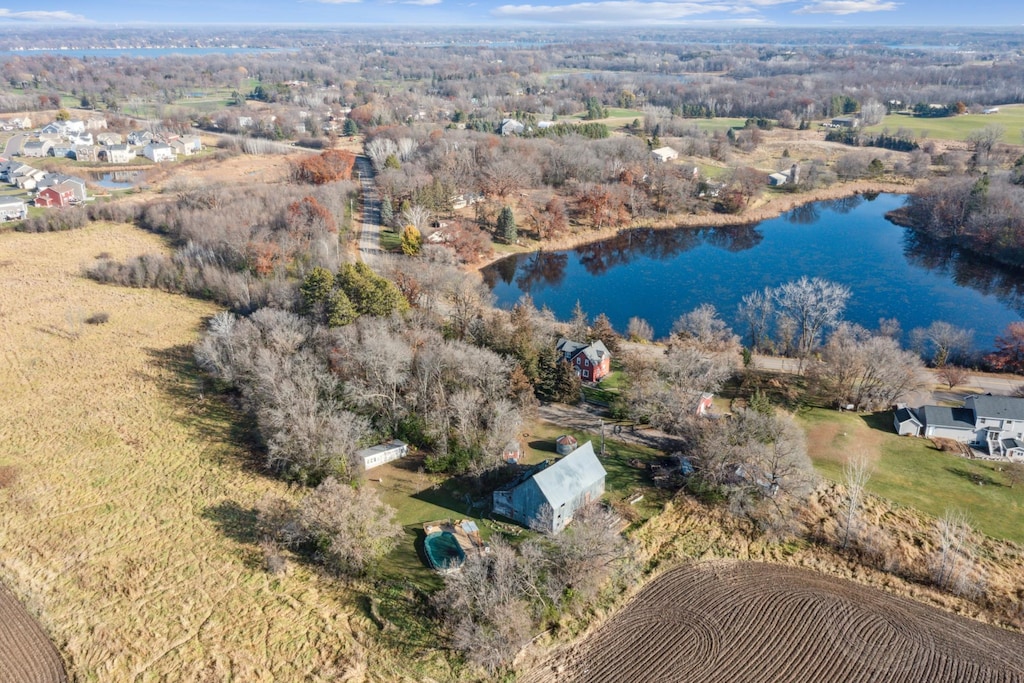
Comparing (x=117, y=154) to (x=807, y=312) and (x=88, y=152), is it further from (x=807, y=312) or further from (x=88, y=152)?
(x=807, y=312)

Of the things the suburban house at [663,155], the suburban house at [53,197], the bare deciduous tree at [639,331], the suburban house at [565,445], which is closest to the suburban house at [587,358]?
the bare deciduous tree at [639,331]

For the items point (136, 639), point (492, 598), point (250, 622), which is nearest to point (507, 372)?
point (492, 598)

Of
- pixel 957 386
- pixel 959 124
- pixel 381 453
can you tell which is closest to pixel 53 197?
pixel 381 453

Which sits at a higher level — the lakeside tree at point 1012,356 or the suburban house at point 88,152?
the suburban house at point 88,152

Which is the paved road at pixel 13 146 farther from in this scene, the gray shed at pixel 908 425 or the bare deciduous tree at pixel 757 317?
the gray shed at pixel 908 425

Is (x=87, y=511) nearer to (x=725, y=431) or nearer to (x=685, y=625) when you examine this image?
(x=685, y=625)

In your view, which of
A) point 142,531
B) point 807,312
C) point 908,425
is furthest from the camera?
point 807,312

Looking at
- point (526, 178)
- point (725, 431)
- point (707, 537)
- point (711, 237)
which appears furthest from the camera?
point (526, 178)
